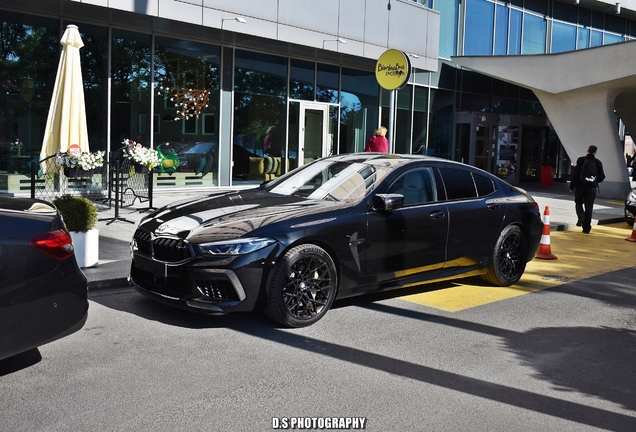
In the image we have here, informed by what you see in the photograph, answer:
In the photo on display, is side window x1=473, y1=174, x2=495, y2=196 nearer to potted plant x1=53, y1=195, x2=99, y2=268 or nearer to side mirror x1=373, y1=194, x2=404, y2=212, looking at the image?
side mirror x1=373, y1=194, x2=404, y2=212

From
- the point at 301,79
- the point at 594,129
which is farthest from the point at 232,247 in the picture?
the point at 594,129

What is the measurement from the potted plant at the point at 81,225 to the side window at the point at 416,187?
3.61 meters

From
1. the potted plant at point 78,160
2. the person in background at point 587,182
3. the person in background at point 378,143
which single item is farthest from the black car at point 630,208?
the potted plant at point 78,160

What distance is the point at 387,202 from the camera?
22.1 feet

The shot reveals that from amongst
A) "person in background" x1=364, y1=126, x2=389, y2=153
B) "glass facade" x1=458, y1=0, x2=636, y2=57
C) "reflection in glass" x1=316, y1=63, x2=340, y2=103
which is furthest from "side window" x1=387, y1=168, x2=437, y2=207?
"glass facade" x1=458, y1=0, x2=636, y2=57

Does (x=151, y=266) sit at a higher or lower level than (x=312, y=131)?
lower

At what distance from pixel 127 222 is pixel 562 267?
23.4 ft

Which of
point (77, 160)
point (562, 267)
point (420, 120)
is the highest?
point (420, 120)

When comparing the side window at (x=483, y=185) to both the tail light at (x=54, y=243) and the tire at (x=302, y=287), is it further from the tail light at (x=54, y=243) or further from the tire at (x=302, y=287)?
the tail light at (x=54, y=243)

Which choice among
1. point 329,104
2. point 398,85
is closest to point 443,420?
point 398,85

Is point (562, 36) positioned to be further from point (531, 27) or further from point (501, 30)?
point (501, 30)

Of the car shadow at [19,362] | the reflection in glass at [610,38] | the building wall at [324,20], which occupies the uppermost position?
the reflection in glass at [610,38]

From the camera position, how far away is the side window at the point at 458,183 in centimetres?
771

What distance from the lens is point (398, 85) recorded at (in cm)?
1141
